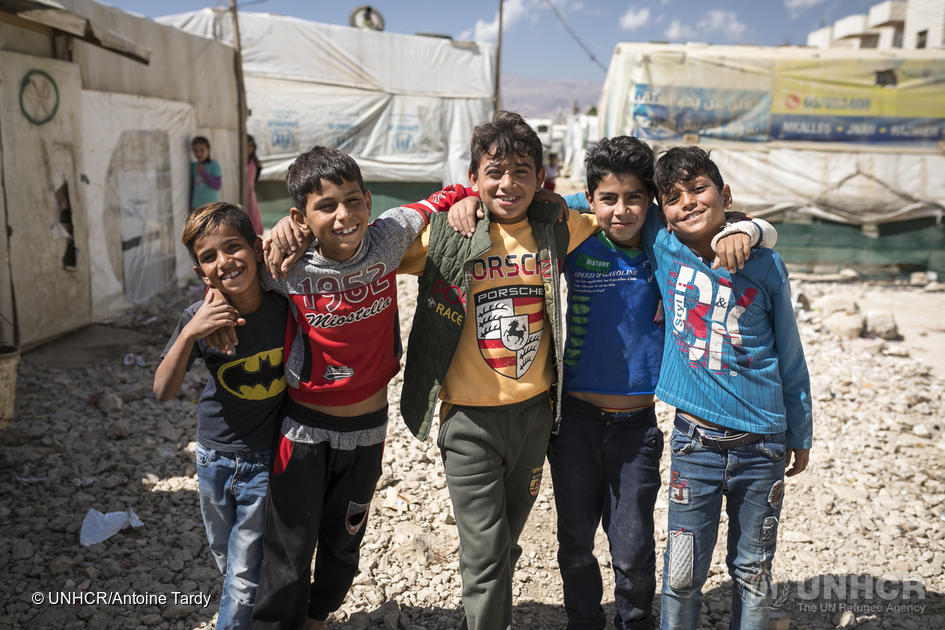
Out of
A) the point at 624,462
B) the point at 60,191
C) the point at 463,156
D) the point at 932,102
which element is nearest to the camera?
the point at 624,462

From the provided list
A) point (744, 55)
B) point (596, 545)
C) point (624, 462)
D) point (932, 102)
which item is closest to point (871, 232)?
point (932, 102)

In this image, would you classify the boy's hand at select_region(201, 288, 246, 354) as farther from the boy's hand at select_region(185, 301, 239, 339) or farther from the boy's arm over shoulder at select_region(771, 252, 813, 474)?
the boy's arm over shoulder at select_region(771, 252, 813, 474)

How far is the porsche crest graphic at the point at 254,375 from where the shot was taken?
2.01 m

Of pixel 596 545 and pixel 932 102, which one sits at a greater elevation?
pixel 932 102

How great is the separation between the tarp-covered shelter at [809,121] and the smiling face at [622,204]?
24.0 feet

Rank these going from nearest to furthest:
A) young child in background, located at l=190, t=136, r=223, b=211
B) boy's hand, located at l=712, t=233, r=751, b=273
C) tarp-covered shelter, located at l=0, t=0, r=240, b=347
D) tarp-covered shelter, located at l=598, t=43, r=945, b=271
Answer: boy's hand, located at l=712, t=233, r=751, b=273 < tarp-covered shelter, located at l=0, t=0, r=240, b=347 < young child in background, located at l=190, t=136, r=223, b=211 < tarp-covered shelter, located at l=598, t=43, r=945, b=271

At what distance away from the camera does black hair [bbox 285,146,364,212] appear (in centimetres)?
199

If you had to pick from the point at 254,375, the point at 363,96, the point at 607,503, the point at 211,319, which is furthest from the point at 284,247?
the point at 363,96

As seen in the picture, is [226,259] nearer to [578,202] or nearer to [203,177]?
[578,202]

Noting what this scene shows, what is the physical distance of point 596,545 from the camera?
9.88 ft

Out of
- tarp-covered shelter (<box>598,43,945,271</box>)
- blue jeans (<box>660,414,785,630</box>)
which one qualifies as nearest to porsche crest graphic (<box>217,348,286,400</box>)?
blue jeans (<box>660,414,785,630</box>)

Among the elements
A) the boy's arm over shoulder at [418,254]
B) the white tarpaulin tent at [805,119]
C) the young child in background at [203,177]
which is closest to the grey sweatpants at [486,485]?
the boy's arm over shoulder at [418,254]

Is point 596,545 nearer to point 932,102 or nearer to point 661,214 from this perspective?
point 661,214

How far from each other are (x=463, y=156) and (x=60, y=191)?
7.42m
